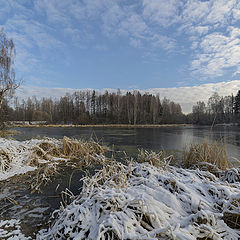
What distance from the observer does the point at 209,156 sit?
164 inches

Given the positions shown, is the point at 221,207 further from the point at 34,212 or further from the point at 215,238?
the point at 34,212

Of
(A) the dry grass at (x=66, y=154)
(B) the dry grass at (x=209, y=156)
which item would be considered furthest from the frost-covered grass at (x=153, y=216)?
(A) the dry grass at (x=66, y=154)

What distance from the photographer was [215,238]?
4.57 ft

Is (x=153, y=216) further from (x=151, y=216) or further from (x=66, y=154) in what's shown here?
(x=66, y=154)

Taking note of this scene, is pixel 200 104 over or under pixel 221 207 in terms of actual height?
over

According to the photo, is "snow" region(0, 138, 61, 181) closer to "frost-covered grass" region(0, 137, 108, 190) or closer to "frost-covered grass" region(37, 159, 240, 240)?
"frost-covered grass" region(0, 137, 108, 190)

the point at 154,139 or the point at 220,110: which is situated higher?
the point at 220,110

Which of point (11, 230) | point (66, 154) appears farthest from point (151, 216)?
point (66, 154)

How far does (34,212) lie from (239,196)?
2.78 m

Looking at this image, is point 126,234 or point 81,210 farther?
point 81,210

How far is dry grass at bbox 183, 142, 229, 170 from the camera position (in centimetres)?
375

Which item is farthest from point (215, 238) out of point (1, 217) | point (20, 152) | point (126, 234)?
point (20, 152)

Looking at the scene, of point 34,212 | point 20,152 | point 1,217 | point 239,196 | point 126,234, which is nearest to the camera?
point 126,234

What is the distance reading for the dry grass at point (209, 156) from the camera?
3749 mm
